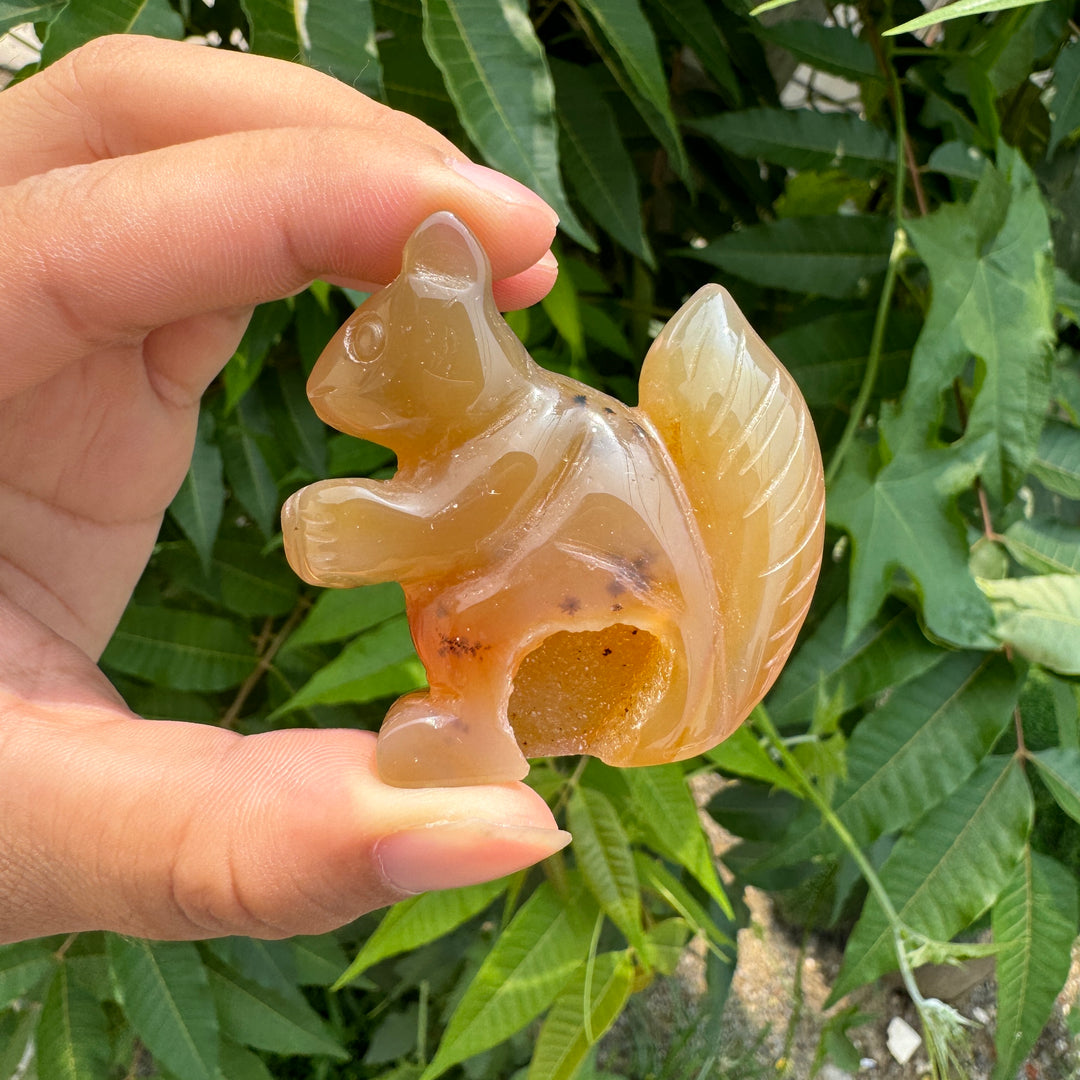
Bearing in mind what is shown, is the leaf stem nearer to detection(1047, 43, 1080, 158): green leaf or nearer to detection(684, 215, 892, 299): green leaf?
detection(684, 215, 892, 299): green leaf

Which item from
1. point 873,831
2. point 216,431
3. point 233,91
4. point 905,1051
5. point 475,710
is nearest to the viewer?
point 475,710

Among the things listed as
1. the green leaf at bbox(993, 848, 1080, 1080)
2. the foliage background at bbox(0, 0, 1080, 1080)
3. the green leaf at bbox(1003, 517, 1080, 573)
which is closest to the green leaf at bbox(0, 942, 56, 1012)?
the foliage background at bbox(0, 0, 1080, 1080)

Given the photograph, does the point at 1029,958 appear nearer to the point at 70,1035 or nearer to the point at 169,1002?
the point at 169,1002

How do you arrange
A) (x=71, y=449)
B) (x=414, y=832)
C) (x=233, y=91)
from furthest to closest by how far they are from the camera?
(x=71, y=449)
(x=233, y=91)
(x=414, y=832)

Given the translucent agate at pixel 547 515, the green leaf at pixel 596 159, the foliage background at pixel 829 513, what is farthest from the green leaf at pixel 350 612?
the green leaf at pixel 596 159

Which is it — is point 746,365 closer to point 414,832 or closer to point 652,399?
point 652,399

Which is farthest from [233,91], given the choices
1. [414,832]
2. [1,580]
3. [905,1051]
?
[905,1051]
